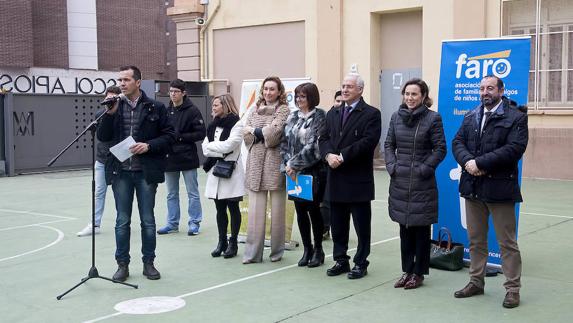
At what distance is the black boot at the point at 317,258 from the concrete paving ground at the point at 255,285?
3.6 inches

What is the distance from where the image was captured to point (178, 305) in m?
5.80

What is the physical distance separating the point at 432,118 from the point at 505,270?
1.44 m

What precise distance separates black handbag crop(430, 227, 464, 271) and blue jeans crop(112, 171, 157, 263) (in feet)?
9.14

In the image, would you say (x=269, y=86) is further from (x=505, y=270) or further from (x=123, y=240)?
(x=505, y=270)

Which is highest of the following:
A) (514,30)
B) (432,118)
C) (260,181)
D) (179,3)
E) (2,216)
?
(179,3)

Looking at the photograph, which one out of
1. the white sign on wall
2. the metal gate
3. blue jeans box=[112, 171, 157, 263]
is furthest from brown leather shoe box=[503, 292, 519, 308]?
the white sign on wall

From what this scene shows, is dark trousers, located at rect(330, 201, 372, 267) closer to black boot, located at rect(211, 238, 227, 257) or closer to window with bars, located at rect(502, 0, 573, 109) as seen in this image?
black boot, located at rect(211, 238, 227, 257)

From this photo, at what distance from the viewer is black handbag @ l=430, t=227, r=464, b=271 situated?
6.84 meters

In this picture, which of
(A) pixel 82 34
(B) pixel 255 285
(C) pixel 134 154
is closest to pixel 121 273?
(C) pixel 134 154

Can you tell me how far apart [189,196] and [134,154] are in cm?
287

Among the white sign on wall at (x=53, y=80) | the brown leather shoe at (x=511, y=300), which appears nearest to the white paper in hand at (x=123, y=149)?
the brown leather shoe at (x=511, y=300)

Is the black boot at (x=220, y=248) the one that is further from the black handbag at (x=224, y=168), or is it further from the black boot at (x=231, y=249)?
the black handbag at (x=224, y=168)

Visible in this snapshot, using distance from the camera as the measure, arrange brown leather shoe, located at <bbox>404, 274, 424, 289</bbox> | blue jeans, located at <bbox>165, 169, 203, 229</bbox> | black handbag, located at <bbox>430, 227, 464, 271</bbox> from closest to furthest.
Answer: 1. brown leather shoe, located at <bbox>404, 274, 424, 289</bbox>
2. black handbag, located at <bbox>430, 227, 464, 271</bbox>
3. blue jeans, located at <bbox>165, 169, 203, 229</bbox>

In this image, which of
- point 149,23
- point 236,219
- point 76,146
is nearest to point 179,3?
point 76,146
